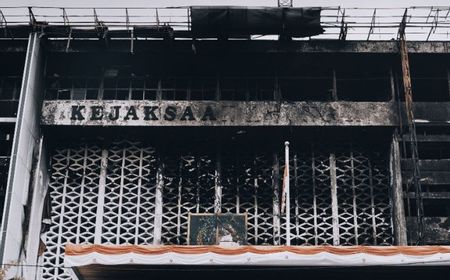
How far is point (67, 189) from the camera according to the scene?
24219 millimetres

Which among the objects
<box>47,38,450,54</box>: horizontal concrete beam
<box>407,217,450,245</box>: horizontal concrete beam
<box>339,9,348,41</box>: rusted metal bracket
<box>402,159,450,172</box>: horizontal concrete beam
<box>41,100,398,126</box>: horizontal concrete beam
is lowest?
<box>407,217,450,245</box>: horizontal concrete beam

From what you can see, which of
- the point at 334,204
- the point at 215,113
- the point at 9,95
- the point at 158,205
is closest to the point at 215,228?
the point at 158,205

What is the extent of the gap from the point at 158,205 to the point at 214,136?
3.04 metres

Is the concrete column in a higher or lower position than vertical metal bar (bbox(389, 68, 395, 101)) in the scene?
lower

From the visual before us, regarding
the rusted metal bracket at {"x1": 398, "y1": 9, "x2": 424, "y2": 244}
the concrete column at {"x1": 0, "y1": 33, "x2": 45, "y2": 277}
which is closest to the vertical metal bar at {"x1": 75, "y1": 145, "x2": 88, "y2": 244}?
the concrete column at {"x1": 0, "y1": 33, "x2": 45, "y2": 277}

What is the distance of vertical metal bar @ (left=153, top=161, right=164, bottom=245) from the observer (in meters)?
23.3

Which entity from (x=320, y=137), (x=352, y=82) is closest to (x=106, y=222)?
(x=320, y=137)

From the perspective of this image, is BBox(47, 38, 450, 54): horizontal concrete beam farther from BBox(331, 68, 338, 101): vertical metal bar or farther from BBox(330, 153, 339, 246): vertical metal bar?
BBox(330, 153, 339, 246): vertical metal bar

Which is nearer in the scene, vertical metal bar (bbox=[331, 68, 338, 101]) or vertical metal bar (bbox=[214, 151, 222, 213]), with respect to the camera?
vertical metal bar (bbox=[214, 151, 222, 213])

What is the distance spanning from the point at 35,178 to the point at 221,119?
6.39 m

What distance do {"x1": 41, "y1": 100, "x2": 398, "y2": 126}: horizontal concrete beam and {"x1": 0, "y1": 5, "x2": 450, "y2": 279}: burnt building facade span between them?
0.12 ft

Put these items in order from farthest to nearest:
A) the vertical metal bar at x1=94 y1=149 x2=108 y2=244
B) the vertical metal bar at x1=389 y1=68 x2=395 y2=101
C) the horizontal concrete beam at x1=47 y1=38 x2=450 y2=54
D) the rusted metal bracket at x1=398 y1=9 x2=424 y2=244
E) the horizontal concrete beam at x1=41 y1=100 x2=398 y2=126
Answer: the horizontal concrete beam at x1=47 y1=38 x2=450 y2=54 < the vertical metal bar at x1=389 y1=68 x2=395 y2=101 < the horizontal concrete beam at x1=41 y1=100 x2=398 y2=126 < the vertical metal bar at x1=94 y1=149 x2=108 y2=244 < the rusted metal bracket at x1=398 y1=9 x2=424 y2=244

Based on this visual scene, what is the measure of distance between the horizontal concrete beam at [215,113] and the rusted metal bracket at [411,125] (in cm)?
57

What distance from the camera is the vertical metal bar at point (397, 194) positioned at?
22859 mm
